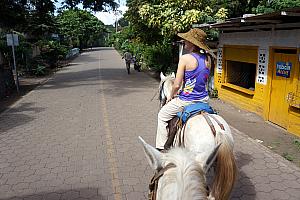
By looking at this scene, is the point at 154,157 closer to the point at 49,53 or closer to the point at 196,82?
the point at 196,82

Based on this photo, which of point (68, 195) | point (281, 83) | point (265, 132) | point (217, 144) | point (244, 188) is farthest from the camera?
point (281, 83)

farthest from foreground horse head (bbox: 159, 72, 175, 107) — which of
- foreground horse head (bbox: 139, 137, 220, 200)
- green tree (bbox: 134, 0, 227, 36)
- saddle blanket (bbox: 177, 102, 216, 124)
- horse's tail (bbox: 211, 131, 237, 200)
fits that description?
green tree (bbox: 134, 0, 227, 36)

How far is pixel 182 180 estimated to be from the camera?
1815 millimetres

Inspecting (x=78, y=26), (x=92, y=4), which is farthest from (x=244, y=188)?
(x=78, y=26)

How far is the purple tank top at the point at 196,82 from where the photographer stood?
12.4ft

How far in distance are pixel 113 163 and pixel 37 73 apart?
53.9 ft

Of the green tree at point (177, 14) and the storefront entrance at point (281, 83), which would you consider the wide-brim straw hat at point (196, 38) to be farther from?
the green tree at point (177, 14)

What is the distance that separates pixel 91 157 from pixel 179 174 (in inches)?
178

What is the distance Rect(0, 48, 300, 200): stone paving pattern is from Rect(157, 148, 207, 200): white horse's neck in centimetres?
279

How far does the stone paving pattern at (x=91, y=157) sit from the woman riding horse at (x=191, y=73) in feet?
5.10

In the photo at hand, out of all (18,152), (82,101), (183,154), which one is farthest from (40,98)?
(183,154)

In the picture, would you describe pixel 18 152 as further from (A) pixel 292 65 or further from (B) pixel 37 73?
(B) pixel 37 73

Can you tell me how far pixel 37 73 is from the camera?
20.5 m

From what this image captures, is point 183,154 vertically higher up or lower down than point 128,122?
higher up
